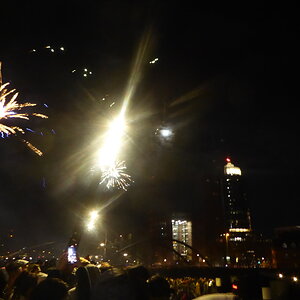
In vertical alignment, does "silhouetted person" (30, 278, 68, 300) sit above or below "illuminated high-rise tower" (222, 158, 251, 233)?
below

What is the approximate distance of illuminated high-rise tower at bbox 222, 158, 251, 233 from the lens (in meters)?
158

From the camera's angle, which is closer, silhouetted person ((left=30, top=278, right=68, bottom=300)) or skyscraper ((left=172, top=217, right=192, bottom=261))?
silhouetted person ((left=30, top=278, right=68, bottom=300))

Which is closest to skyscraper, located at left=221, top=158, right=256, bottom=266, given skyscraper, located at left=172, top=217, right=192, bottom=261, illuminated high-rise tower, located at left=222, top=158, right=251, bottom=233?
illuminated high-rise tower, located at left=222, top=158, right=251, bottom=233

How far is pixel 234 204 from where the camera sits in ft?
534

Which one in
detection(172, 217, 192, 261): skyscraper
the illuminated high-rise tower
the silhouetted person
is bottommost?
the silhouetted person

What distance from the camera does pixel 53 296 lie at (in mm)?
3297

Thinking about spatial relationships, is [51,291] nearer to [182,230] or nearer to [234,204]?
[182,230]

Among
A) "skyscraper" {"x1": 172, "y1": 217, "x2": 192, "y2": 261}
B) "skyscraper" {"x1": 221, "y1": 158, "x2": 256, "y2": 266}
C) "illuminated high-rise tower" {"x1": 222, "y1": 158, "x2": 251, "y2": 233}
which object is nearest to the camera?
"skyscraper" {"x1": 221, "y1": 158, "x2": 256, "y2": 266}

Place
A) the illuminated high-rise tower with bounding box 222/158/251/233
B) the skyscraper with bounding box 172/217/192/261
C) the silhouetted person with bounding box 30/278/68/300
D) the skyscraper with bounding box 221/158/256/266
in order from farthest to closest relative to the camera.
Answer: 1. the illuminated high-rise tower with bounding box 222/158/251/233
2. the skyscraper with bounding box 172/217/192/261
3. the skyscraper with bounding box 221/158/256/266
4. the silhouetted person with bounding box 30/278/68/300

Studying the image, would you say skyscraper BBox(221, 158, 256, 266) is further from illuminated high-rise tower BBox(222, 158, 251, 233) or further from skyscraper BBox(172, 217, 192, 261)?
skyscraper BBox(172, 217, 192, 261)

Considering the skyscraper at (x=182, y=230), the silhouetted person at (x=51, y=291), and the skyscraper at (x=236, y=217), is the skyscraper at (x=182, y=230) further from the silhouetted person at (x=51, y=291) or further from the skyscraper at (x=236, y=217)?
the silhouetted person at (x=51, y=291)

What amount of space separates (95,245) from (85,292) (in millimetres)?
96900

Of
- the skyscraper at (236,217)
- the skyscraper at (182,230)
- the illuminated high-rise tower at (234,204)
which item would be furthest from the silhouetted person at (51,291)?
the illuminated high-rise tower at (234,204)

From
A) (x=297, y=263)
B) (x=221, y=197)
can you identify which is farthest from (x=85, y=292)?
(x=221, y=197)
